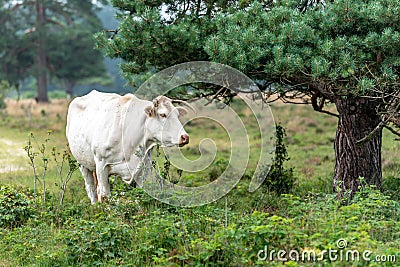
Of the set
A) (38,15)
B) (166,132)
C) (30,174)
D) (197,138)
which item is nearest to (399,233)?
(166,132)

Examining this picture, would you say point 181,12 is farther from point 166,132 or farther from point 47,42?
point 47,42

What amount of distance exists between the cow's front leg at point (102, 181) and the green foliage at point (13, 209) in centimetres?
93

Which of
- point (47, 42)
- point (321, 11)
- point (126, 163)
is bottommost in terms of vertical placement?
point (126, 163)

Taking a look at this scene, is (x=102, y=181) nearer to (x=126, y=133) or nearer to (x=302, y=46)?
(x=126, y=133)

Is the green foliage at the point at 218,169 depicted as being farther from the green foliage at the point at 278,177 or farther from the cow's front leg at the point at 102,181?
the cow's front leg at the point at 102,181

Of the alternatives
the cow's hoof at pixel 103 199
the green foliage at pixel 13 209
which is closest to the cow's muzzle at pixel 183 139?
the cow's hoof at pixel 103 199

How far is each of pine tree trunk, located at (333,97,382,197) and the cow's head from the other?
219cm

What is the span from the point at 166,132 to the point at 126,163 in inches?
29.4

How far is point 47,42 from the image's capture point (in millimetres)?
38469

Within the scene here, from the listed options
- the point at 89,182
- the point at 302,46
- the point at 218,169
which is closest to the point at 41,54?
the point at 218,169

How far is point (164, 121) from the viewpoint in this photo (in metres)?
7.93

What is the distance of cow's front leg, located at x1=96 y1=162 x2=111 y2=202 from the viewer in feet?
27.4

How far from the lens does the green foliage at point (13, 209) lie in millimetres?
7821

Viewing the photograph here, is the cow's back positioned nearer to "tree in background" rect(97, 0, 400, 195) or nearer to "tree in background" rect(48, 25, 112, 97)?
"tree in background" rect(97, 0, 400, 195)
